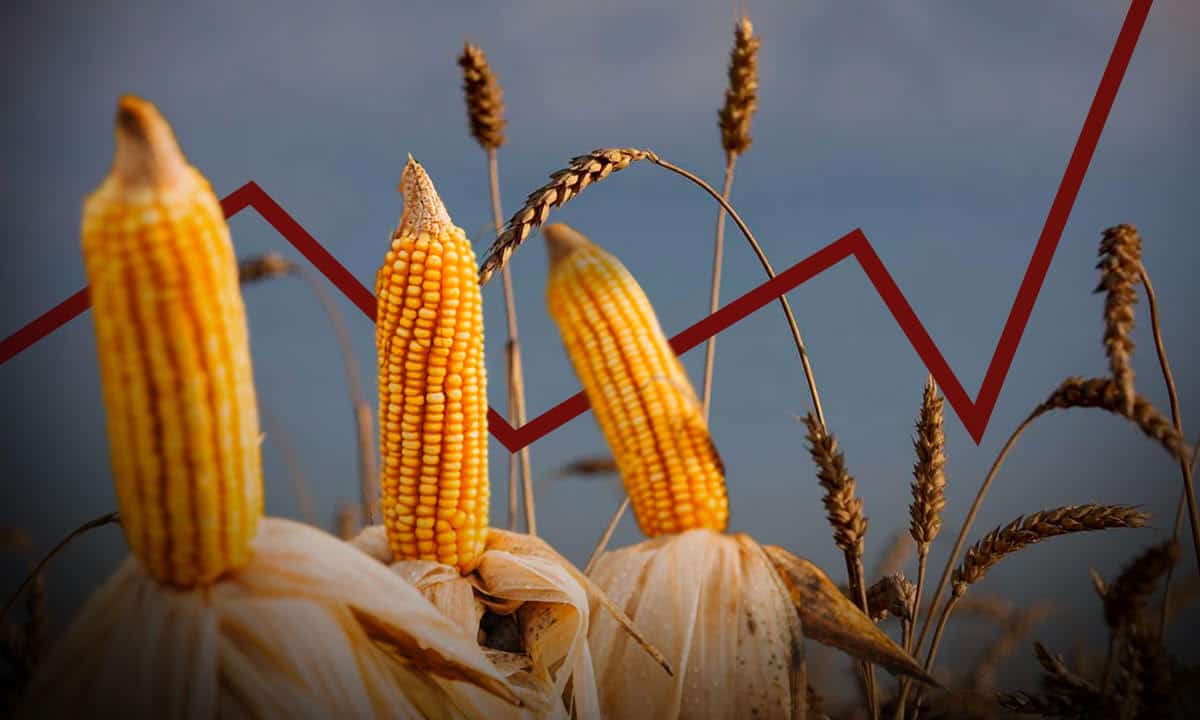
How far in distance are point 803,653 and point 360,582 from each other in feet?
1.59

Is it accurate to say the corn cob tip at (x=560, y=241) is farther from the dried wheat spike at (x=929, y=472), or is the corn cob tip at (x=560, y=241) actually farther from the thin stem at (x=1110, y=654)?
the thin stem at (x=1110, y=654)

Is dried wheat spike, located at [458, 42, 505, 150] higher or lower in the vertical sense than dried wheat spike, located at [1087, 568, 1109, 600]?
higher

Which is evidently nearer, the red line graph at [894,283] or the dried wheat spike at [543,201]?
the dried wheat spike at [543,201]

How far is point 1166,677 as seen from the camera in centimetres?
99

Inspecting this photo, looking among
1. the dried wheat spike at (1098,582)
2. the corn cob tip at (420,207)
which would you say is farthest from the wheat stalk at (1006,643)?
the corn cob tip at (420,207)

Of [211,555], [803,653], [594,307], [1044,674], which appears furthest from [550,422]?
[1044,674]

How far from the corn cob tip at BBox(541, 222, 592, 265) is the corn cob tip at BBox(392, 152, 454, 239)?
0.15 m

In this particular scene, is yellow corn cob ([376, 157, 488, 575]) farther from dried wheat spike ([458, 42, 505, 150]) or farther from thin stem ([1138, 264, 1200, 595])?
thin stem ([1138, 264, 1200, 595])

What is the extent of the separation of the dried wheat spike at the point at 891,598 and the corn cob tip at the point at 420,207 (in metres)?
0.71

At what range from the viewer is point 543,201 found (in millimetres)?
1044

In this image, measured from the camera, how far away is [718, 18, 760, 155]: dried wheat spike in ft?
4.58

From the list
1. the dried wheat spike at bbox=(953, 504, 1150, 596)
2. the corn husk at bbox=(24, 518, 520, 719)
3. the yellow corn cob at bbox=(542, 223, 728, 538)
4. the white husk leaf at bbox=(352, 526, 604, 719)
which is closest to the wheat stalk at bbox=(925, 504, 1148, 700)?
the dried wheat spike at bbox=(953, 504, 1150, 596)

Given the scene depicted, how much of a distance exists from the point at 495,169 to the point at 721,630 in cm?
81

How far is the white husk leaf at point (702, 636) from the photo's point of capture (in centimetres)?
97
